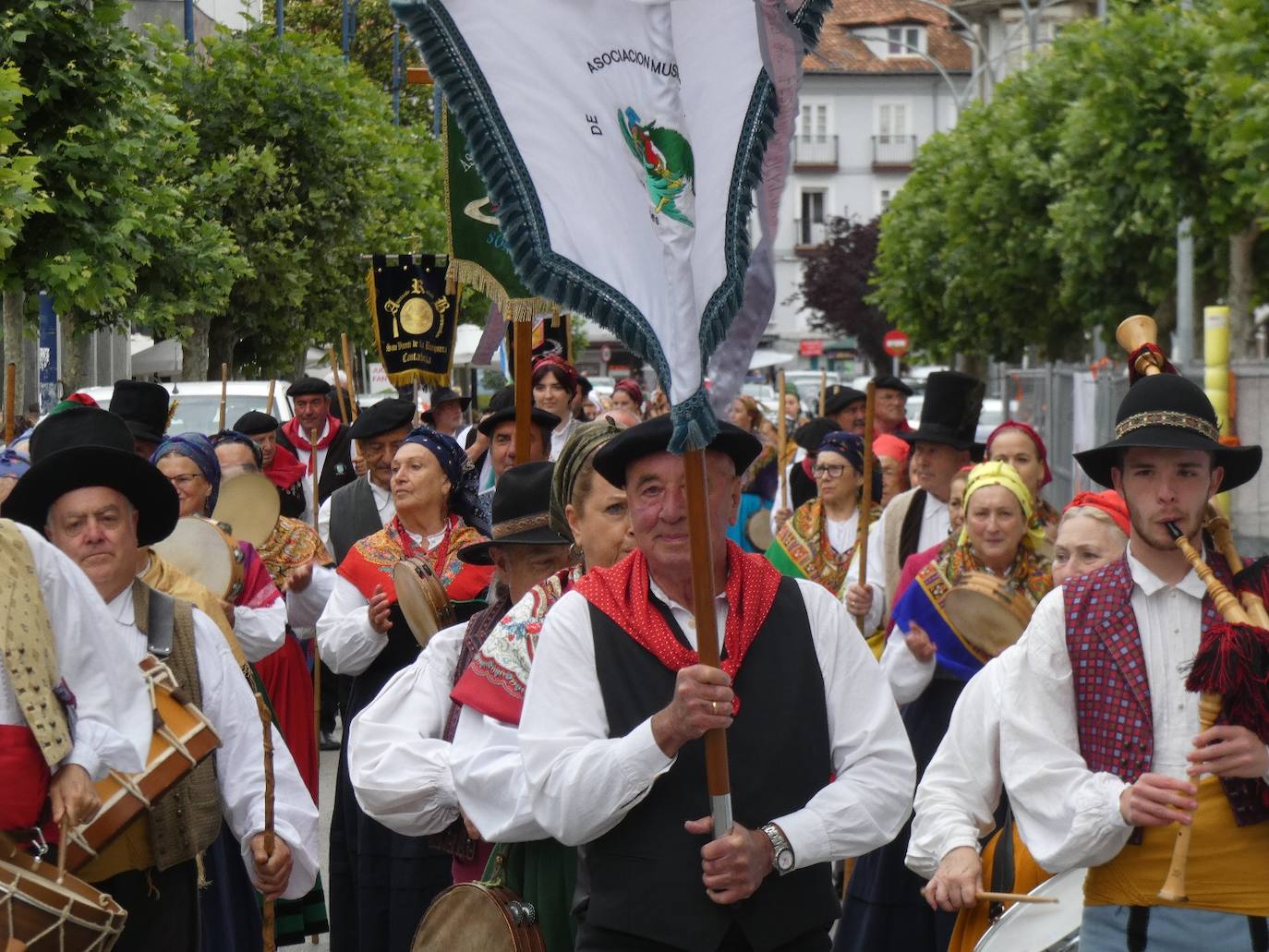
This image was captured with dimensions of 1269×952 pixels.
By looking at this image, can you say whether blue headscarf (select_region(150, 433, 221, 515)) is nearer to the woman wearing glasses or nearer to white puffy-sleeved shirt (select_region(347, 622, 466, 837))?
the woman wearing glasses

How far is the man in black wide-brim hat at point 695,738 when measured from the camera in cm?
395

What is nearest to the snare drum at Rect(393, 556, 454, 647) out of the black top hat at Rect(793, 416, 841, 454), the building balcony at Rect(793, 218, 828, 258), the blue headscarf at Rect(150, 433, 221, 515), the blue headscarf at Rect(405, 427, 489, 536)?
the blue headscarf at Rect(405, 427, 489, 536)

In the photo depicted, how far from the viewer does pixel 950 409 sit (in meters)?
9.26

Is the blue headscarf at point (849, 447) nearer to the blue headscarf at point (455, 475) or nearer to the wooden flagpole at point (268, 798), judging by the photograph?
the blue headscarf at point (455, 475)

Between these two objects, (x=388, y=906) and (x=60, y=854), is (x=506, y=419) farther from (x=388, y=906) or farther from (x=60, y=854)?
(x=60, y=854)

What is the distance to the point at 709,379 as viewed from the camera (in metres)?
4.25

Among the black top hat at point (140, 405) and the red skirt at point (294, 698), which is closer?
the red skirt at point (294, 698)

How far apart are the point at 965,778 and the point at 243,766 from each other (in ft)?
5.57

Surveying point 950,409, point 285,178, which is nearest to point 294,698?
point 950,409

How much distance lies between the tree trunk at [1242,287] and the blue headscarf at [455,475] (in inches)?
581

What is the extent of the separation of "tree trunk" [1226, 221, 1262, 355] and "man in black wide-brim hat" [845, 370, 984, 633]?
12748 mm

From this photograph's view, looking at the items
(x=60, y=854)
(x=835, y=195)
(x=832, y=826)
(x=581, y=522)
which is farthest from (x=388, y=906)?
(x=835, y=195)

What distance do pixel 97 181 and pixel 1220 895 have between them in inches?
497

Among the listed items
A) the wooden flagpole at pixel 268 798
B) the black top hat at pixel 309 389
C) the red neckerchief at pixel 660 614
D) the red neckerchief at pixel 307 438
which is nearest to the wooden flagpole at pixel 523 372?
the wooden flagpole at pixel 268 798
